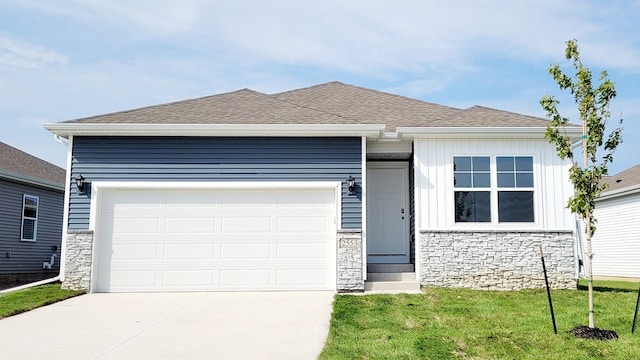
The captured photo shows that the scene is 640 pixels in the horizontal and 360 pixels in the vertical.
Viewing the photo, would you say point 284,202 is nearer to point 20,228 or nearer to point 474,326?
point 474,326

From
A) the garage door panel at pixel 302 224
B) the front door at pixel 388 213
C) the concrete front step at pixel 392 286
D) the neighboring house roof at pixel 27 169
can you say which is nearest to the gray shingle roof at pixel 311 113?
the front door at pixel 388 213

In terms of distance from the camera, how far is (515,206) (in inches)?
448

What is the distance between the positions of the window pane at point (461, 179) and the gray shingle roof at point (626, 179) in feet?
25.4

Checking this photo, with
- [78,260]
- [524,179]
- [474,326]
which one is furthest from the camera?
[524,179]

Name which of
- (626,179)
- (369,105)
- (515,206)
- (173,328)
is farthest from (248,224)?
(626,179)

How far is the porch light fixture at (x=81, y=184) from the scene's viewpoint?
1114cm

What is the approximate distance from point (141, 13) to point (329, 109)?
16.2ft

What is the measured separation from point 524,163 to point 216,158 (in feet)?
20.9

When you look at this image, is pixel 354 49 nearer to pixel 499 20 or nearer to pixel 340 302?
pixel 499 20

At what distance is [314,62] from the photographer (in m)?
15.7

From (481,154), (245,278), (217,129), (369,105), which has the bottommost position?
(245,278)

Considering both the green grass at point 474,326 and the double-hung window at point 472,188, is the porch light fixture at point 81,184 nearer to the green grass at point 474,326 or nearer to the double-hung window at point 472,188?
the green grass at point 474,326

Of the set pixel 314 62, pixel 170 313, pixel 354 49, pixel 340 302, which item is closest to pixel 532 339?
pixel 340 302

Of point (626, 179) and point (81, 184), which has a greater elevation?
point (626, 179)
